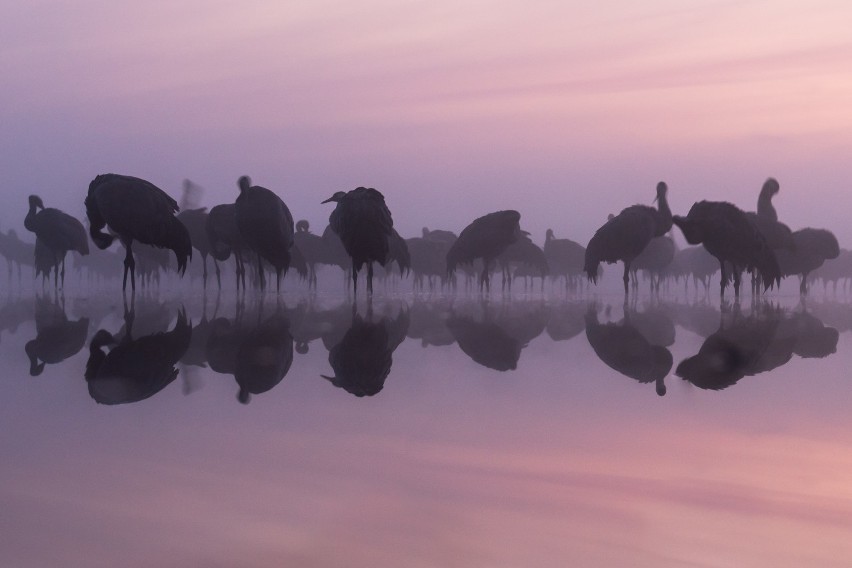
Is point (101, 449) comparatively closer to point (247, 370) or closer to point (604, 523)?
point (604, 523)

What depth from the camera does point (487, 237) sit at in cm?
2656

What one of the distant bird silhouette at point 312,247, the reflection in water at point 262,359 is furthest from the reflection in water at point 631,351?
the distant bird silhouette at point 312,247

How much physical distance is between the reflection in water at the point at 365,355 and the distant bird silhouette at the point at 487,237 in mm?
14055

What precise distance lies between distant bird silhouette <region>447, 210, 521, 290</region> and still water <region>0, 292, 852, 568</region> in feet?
59.8

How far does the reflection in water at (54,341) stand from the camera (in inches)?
311

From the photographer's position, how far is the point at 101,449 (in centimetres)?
411

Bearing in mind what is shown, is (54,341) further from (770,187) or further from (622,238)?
(770,187)

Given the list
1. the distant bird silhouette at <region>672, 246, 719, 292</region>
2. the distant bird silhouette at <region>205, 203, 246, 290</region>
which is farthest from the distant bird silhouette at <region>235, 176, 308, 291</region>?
the distant bird silhouette at <region>672, 246, 719, 292</region>

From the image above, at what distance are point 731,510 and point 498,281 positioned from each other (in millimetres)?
85908

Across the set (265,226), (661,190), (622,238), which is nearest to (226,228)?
(265,226)

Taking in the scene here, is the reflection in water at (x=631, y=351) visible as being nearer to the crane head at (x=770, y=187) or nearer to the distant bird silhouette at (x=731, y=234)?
the distant bird silhouette at (x=731, y=234)

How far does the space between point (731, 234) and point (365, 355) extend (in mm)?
11965

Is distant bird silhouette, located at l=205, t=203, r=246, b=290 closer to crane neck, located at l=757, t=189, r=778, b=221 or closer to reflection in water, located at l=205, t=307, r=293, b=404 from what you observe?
reflection in water, located at l=205, t=307, r=293, b=404

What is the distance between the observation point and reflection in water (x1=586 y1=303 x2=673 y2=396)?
701 cm
